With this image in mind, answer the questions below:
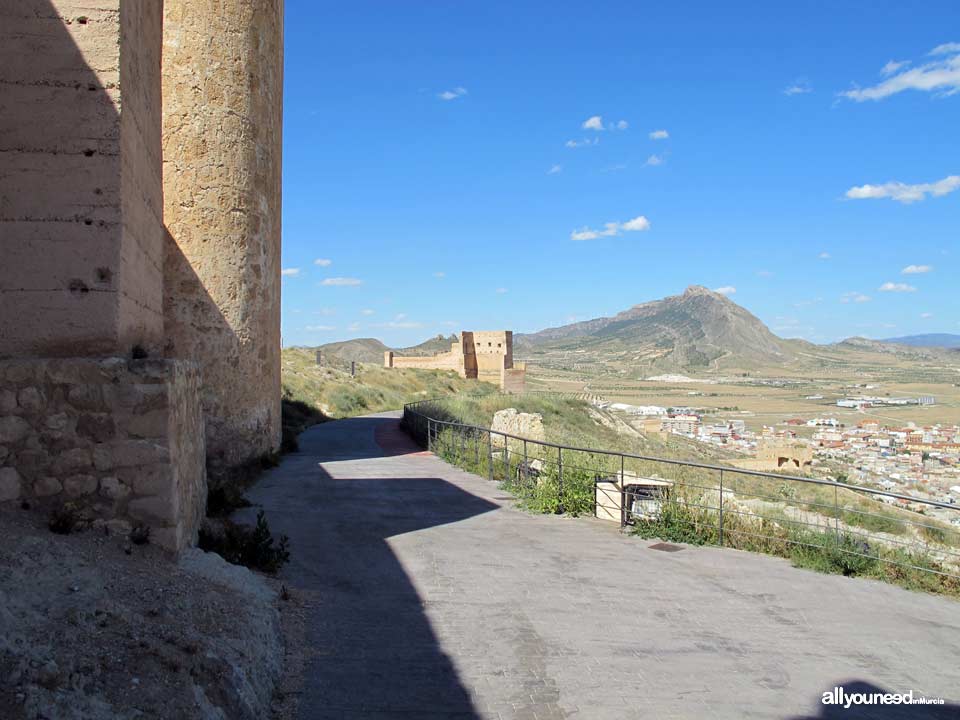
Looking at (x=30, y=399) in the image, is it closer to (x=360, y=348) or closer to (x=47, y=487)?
(x=47, y=487)

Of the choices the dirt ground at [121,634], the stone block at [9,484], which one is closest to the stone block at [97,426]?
the stone block at [9,484]

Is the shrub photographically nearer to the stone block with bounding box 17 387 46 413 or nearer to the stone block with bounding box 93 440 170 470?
the stone block with bounding box 93 440 170 470

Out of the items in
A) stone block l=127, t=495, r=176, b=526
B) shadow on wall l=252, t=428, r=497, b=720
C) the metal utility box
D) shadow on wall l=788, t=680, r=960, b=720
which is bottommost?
shadow on wall l=788, t=680, r=960, b=720

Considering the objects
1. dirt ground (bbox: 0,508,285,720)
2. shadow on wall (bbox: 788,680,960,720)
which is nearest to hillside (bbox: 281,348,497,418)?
dirt ground (bbox: 0,508,285,720)

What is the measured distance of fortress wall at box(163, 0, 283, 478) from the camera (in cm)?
1218

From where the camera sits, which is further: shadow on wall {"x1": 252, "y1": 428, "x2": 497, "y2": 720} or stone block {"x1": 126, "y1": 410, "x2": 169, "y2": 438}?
stone block {"x1": 126, "y1": 410, "x2": 169, "y2": 438}

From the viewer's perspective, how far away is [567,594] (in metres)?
6.83

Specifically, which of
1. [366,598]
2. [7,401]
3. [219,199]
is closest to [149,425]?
[7,401]

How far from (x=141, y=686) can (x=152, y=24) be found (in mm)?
6039

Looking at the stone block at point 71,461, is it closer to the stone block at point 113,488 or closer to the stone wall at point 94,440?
the stone wall at point 94,440

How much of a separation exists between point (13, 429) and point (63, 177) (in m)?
1.83

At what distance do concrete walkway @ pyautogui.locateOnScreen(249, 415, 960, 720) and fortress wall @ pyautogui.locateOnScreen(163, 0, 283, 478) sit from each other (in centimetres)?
Result: 377

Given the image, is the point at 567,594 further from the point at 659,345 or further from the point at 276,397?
the point at 659,345

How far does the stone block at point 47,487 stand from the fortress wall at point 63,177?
90cm
